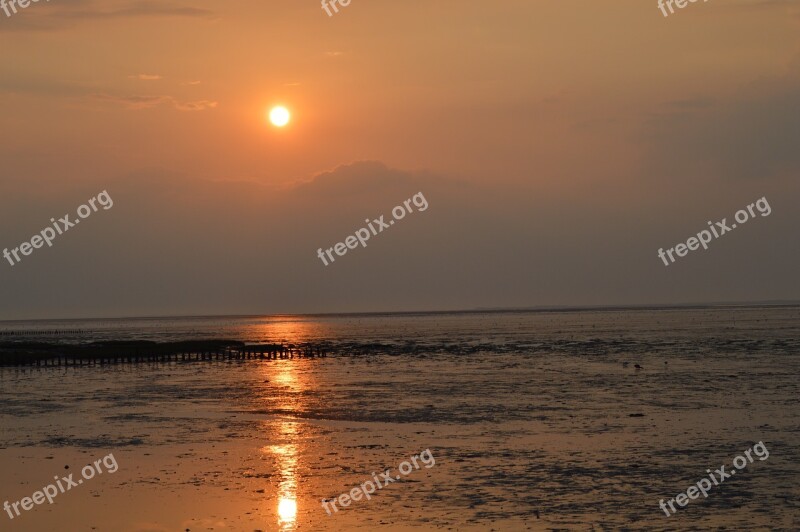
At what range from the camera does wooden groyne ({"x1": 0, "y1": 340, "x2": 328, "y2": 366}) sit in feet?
288

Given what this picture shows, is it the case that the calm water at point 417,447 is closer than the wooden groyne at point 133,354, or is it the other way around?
the calm water at point 417,447

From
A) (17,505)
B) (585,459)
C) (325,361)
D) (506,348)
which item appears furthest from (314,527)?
(506,348)

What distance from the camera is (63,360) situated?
90.5 m

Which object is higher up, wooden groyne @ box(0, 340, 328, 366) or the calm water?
wooden groyne @ box(0, 340, 328, 366)

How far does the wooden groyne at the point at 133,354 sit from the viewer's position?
3455 inches

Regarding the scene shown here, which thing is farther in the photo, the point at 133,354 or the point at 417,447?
the point at 133,354

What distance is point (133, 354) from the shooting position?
310 feet

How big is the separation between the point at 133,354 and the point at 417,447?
6740cm

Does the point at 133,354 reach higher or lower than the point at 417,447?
higher

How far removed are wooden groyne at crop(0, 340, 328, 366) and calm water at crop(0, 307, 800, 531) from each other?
802 inches

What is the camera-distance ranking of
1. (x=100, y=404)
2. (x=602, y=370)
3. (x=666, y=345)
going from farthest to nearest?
(x=666, y=345) < (x=602, y=370) < (x=100, y=404)

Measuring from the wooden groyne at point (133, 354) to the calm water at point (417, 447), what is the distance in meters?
20.4

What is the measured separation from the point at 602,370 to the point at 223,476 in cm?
4748

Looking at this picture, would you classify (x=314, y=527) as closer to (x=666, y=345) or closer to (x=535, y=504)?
(x=535, y=504)
